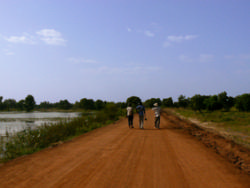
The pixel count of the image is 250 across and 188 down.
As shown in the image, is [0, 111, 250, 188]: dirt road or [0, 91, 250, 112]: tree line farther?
[0, 91, 250, 112]: tree line

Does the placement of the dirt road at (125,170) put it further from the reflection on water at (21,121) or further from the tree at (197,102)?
the tree at (197,102)

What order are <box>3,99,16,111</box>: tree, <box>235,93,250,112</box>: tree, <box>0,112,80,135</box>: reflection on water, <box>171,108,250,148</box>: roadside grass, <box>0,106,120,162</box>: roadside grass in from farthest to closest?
<box>3,99,16,111</box>: tree < <box>235,93,250,112</box>: tree < <box>0,112,80,135</box>: reflection on water < <box>171,108,250,148</box>: roadside grass < <box>0,106,120,162</box>: roadside grass

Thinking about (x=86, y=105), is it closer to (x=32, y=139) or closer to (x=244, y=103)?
(x=244, y=103)

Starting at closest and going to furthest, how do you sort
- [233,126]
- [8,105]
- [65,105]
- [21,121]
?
[233,126]
[21,121]
[8,105]
[65,105]

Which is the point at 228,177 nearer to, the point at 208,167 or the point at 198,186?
the point at 208,167

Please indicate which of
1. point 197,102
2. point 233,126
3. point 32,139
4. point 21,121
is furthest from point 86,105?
point 32,139

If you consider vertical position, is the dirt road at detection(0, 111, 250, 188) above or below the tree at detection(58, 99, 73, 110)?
below

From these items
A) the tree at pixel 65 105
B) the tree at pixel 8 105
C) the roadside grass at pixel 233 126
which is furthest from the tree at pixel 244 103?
the tree at pixel 8 105

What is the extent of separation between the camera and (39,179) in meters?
5.16

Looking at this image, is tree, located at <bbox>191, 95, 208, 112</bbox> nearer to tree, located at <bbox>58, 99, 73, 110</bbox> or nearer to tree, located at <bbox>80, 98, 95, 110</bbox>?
tree, located at <bbox>80, 98, 95, 110</bbox>

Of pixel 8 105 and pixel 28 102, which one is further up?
pixel 28 102

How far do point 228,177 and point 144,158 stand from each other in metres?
2.66

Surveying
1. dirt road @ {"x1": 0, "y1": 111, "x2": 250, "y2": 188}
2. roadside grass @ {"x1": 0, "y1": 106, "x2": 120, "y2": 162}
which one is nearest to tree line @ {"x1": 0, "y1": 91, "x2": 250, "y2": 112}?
roadside grass @ {"x1": 0, "y1": 106, "x2": 120, "y2": 162}

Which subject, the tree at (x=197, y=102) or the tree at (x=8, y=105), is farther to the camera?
the tree at (x=8, y=105)
